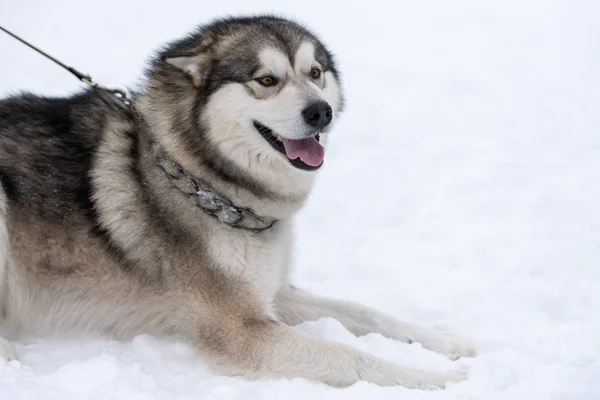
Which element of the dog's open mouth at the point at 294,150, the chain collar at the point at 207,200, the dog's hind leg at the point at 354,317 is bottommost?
the dog's hind leg at the point at 354,317

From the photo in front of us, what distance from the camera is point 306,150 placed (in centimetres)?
373

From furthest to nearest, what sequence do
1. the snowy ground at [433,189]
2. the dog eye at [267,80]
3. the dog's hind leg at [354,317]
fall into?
the dog's hind leg at [354,317]
the dog eye at [267,80]
the snowy ground at [433,189]

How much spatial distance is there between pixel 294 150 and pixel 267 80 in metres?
0.40

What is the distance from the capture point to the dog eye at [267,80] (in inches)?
143

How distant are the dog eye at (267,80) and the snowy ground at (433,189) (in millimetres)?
1503

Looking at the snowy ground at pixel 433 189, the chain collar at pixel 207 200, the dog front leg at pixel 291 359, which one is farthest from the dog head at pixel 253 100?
the snowy ground at pixel 433 189

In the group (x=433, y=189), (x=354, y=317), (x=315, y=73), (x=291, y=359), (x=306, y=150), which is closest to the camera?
(x=291, y=359)

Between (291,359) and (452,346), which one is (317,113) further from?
(452,346)

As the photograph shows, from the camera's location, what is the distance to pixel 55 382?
3.10m

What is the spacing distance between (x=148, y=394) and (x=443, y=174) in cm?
391

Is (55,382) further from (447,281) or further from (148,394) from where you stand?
(447,281)

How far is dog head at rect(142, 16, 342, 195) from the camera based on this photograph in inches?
141

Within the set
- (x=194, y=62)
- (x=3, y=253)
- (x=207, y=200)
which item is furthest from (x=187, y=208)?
(x=3, y=253)

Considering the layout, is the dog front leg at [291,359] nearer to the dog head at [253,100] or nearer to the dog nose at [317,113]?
the dog head at [253,100]
